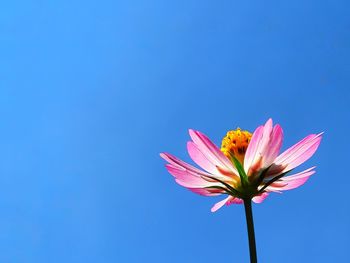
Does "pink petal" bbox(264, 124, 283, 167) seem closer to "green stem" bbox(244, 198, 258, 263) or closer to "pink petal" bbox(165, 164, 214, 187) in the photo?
"pink petal" bbox(165, 164, 214, 187)

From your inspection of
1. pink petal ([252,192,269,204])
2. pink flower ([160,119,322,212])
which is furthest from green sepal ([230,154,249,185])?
pink petal ([252,192,269,204])

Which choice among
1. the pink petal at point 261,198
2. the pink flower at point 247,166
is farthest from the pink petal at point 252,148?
the pink petal at point 261,198

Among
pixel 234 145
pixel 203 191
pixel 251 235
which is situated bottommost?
pixel 251 235

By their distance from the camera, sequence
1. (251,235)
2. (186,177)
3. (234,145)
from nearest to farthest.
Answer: (251,235)
(186,177)
(234,145)

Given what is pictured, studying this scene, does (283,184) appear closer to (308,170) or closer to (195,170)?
(308,170)

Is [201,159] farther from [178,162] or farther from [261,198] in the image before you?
[261,198]

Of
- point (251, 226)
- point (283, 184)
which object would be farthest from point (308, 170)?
point (251, 226)

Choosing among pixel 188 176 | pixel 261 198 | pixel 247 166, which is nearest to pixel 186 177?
pixel 188 176
